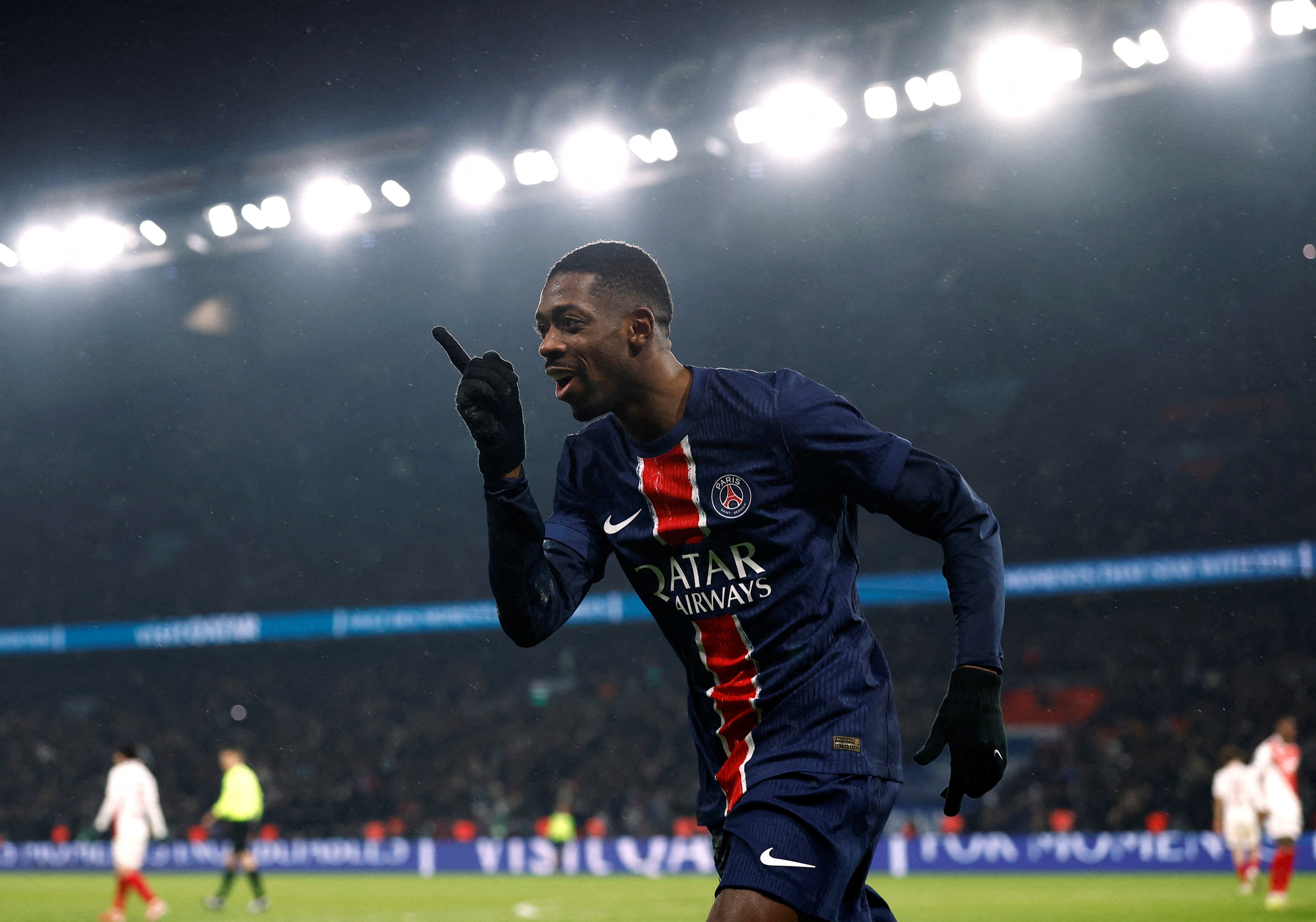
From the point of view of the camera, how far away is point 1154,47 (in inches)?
625

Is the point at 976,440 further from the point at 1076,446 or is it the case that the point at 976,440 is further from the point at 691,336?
the point at 691,336

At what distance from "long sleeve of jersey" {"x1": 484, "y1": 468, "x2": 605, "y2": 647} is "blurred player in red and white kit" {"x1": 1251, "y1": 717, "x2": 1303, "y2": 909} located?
11139mm

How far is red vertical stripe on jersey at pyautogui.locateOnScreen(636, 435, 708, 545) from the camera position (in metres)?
3.21

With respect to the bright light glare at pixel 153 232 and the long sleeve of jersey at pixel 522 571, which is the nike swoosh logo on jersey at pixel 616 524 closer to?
the long sleeve of jersey at pixel 522 571

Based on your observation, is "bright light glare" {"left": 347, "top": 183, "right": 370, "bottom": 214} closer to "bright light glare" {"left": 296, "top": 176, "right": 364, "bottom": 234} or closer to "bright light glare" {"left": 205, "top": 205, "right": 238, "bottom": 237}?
"bright light glare" {"left": 296, "top": 176, "right": 364, "bottom": 234}

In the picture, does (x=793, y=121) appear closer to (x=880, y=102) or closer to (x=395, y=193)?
(x=880, y=102)

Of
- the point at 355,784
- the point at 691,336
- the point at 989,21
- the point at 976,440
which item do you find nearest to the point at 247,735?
the point at 355,784

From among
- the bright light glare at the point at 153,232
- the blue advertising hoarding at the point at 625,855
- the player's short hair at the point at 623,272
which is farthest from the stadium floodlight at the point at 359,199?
the player's short hair at the point at 623,272

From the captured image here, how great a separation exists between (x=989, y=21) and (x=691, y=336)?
1113cm

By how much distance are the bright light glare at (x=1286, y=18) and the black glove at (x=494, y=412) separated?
49.9ft

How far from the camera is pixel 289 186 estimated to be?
20.1 meters

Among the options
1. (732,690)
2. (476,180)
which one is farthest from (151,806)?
(732,690)

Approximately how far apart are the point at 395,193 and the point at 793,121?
6.19 metres

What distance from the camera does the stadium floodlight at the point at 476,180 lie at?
19.4 metres
